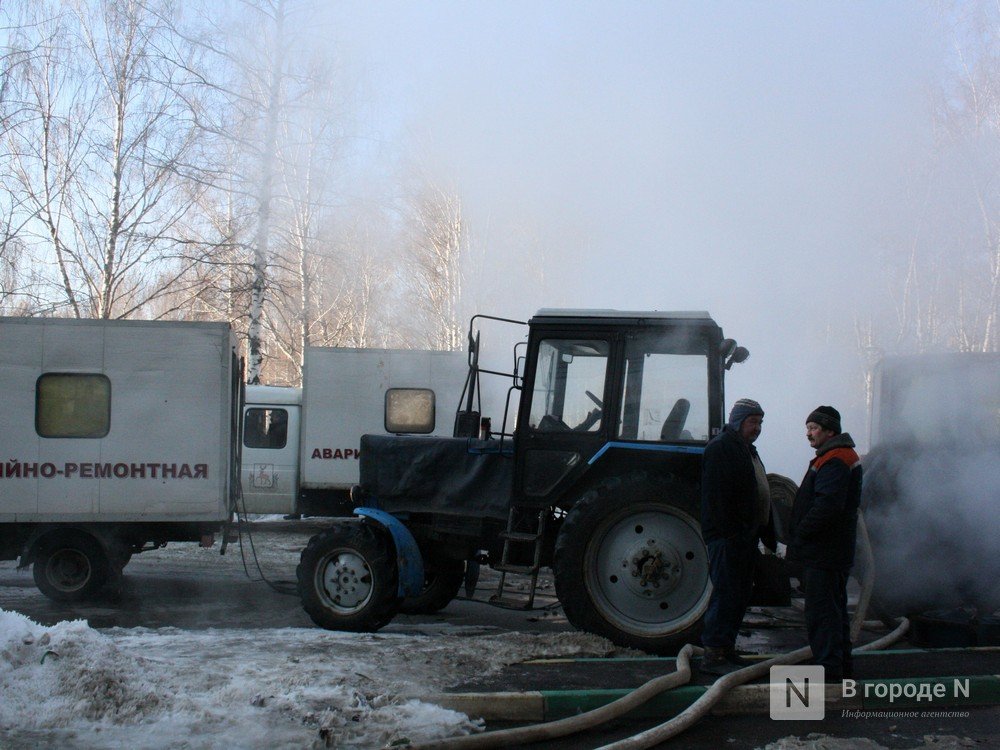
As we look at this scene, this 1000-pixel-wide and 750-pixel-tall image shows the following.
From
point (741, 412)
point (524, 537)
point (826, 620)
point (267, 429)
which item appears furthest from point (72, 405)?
point (826, 620)

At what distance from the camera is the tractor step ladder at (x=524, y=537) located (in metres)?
6.30

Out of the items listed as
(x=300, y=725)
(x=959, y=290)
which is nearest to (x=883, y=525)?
(x=959, y=290)

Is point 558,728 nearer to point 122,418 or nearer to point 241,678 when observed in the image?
point 241,678

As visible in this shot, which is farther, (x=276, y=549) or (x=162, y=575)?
(x=276, y=549)

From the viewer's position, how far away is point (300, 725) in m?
4.21

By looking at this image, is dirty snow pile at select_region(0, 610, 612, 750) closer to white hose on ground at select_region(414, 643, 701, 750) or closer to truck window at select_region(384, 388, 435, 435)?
white hose on ground at select_region(414, 643, 701, 750)

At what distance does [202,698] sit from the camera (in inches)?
174

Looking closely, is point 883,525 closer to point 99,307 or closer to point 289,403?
point 289,403

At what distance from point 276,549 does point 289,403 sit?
2569 mm

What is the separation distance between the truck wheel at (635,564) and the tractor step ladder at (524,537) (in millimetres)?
296

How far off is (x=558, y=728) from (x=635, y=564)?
2016mm

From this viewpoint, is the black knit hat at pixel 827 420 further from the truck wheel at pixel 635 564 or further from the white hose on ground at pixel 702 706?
the white hose on ground at pixel 702 706

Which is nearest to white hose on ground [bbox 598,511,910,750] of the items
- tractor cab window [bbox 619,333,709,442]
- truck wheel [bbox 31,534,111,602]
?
tractor cab window [bbox 619,333,709,442]

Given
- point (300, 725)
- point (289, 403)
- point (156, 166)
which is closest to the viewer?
point (300, 725)
